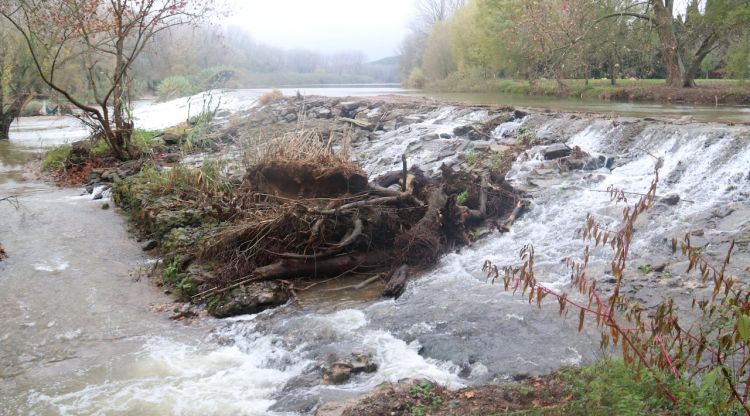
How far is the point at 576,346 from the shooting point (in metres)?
4.88

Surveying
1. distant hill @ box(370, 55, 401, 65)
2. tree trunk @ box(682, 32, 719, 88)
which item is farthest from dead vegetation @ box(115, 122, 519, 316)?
distant hill @ box(370, 55, 401, 65)

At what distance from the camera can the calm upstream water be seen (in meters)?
4.55

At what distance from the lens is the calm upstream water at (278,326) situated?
4551mm

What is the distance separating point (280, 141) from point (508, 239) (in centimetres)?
351

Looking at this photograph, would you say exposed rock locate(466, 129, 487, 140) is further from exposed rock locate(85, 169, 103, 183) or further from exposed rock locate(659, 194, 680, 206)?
exposed rock locate(85, 169, 103, 183)

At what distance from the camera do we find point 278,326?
5816mm

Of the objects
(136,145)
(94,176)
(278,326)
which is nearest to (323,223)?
(278,326)

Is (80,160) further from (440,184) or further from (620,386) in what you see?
(620,386)

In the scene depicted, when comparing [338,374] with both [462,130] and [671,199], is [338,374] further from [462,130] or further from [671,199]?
[462,130]

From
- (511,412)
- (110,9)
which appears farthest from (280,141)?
(110,9)

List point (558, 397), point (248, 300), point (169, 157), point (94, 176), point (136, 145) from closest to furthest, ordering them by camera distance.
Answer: point (558, 397) < point (248, 300) < point (94, 176) < point (169, 157) < point (136, 145)

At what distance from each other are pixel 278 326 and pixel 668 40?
22.0m

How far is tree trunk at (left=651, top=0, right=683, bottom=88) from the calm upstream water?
14062 millimetres

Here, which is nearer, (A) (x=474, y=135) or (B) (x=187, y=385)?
(B) (x=187, y=385)
